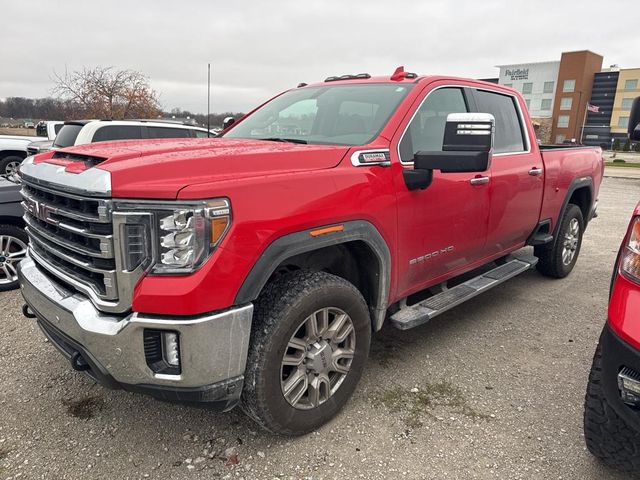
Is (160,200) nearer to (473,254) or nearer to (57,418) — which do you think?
(57,418)

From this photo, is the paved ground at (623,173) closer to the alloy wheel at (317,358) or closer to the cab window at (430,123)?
the cab window at (430,123)

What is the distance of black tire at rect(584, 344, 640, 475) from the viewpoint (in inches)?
81.7

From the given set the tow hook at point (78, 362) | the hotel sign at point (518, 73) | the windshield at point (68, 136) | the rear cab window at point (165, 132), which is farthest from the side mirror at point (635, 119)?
the hotel sign at point (518, 73)

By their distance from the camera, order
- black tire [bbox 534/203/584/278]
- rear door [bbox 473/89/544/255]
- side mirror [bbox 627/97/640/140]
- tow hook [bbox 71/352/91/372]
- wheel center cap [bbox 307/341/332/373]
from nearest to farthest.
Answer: tow hook [bbox 71/352/91/372] → wheel center cap [bbox 307/341/332/373] → side mirror [bbox 627/97/640/140] → rear door [bbox 473/89/544/255] → black tire [bbox 534/203/584/278]

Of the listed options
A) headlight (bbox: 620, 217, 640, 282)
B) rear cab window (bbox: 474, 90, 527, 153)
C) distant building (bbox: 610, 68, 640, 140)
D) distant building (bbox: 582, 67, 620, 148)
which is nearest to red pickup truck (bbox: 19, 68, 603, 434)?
rear cab window (bbox: 474, 90, 527, 153)

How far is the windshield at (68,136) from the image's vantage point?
827 cm

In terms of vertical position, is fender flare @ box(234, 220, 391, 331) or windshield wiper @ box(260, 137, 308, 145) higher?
windshield wiper @ box(260, 137, 308, 145)

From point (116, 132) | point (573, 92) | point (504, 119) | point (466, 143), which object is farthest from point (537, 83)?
point (466, 143)

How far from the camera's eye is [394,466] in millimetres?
2328

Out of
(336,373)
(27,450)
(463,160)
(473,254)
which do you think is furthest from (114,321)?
(473,254)

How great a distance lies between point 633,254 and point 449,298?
1553 mm

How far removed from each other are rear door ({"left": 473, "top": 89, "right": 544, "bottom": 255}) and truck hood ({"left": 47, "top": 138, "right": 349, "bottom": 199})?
1.68 metres

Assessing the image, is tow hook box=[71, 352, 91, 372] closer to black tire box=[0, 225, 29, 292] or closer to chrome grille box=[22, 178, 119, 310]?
chrome grille box=[22, 178, 119, 310]

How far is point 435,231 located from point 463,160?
67cm
